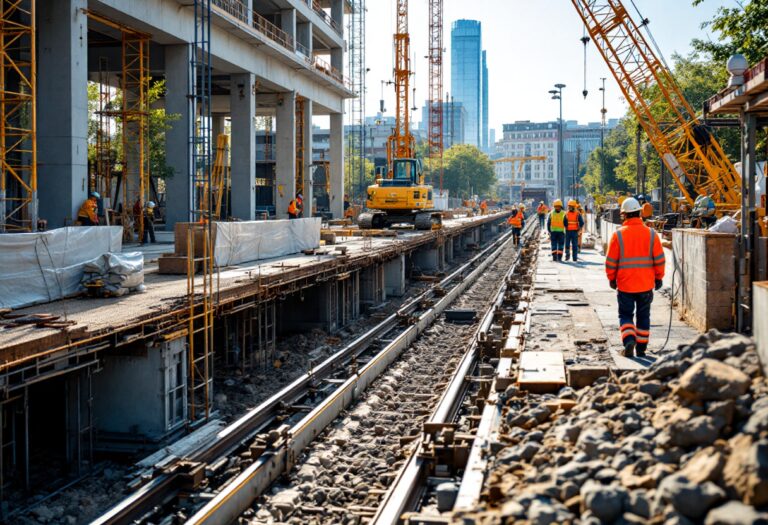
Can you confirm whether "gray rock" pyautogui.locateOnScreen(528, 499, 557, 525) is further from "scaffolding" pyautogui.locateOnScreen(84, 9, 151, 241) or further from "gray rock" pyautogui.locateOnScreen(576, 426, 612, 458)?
"scaffolding" pyautogui.locateOnScreen(84, 9, 151, 241)

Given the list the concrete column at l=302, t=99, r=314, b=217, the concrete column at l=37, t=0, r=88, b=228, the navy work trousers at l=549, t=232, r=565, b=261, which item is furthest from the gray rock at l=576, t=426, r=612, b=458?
the concrete column at l=302, t=99, r=314, b=217

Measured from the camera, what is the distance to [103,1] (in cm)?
2447

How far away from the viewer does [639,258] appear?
950 cm

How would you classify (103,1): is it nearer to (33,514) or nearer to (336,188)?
(33,514)

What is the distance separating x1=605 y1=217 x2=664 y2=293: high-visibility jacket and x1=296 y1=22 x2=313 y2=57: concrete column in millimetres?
37459

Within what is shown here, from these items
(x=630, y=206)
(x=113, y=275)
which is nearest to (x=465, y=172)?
(x=113, y=275)

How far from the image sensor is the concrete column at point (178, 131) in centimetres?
3091

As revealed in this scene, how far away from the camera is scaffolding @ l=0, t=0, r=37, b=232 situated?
19.7m

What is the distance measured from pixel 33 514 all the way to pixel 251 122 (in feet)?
99.8

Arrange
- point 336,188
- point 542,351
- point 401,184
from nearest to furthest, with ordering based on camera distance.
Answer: point 542,351, point 401,184, point 336,188

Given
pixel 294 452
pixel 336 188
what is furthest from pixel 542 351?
pixel 336 188

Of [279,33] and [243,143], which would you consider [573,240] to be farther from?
[279,33]

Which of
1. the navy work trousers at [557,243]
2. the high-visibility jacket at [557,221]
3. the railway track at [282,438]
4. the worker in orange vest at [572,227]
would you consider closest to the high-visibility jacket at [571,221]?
the worker in orange vest at [572,227]

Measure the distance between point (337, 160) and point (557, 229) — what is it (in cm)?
2866
